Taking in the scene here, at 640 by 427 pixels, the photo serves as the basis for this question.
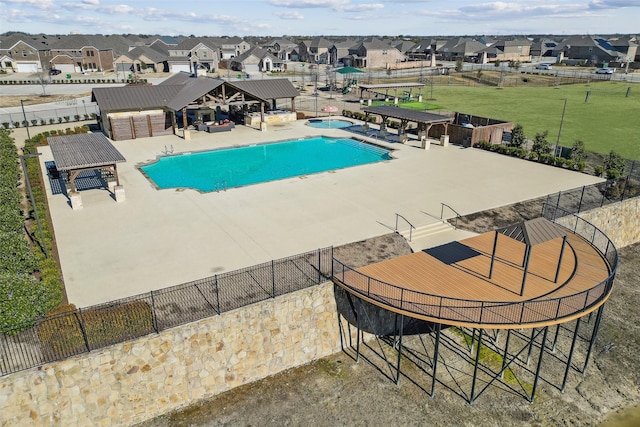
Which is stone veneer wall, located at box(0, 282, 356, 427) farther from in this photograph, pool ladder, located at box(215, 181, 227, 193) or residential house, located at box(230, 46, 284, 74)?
residential house, located at box(230, 46, 284, 74)

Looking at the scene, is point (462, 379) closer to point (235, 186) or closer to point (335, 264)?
point (335, 264)

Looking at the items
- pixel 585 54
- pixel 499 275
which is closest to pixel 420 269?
pixel 499 275

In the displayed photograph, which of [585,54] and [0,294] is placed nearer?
[0,294]

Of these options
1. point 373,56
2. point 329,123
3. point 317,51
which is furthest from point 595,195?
point 317,51

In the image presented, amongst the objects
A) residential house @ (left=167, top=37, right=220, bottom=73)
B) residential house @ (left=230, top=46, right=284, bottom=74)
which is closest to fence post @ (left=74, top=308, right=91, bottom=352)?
residential house @ (left=230, top=46, right=284, bottom=74)

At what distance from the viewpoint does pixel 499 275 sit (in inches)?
728

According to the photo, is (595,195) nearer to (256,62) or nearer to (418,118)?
(418,118)

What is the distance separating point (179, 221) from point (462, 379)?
17.2 metres

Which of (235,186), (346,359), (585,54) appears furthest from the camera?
(585,54)

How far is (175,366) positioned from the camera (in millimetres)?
16703

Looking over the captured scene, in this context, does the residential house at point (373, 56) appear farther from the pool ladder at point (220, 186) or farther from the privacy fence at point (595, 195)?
the pool ladder at point (220, 186)

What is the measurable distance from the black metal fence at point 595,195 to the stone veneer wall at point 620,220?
1.46 ft

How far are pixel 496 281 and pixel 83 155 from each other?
26708 mm

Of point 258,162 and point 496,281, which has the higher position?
point 496,281
